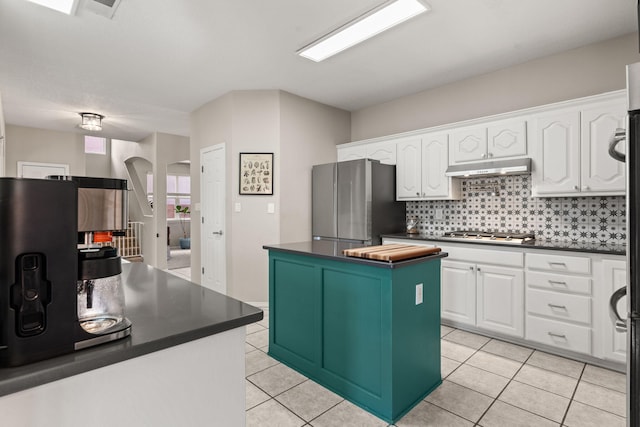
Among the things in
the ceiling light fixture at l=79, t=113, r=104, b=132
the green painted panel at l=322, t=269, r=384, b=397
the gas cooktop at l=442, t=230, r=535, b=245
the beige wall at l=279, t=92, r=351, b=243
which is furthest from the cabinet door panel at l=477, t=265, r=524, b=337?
the ceiling light fixture at l=79, t=113, r=104, b=132

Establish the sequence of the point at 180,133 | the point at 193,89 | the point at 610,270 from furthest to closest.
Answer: the point at 180,133 → the point at 193,89 → the point at 610,270

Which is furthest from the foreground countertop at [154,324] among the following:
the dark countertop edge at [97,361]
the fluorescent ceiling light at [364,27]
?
the fluorescent ceiling light at [364,27]

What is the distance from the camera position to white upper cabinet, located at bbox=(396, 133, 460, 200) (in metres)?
3.82

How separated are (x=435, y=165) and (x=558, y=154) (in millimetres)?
1182

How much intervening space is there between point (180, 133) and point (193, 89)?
107 inches

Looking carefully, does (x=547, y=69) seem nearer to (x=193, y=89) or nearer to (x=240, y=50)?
(x=240, y=50)

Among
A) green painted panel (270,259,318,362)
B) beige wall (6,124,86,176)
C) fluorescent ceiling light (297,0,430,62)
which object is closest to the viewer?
green painted panel (270,259,318,362)

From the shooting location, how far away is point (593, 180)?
284 centimetres

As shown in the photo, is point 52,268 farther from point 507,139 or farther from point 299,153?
point 299,153

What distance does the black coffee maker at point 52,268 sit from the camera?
70 centimetres

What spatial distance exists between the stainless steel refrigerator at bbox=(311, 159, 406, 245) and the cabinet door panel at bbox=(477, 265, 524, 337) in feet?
4.25

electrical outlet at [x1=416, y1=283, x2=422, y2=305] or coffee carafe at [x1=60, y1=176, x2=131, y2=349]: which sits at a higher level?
coffee carafe at [x1=60, y1=176, x2=131, y2=349]

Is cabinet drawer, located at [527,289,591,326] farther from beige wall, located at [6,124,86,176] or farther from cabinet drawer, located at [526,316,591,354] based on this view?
beige wall, located at [6,124,86,176]

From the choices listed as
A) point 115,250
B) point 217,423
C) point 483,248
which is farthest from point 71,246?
point 483,248
